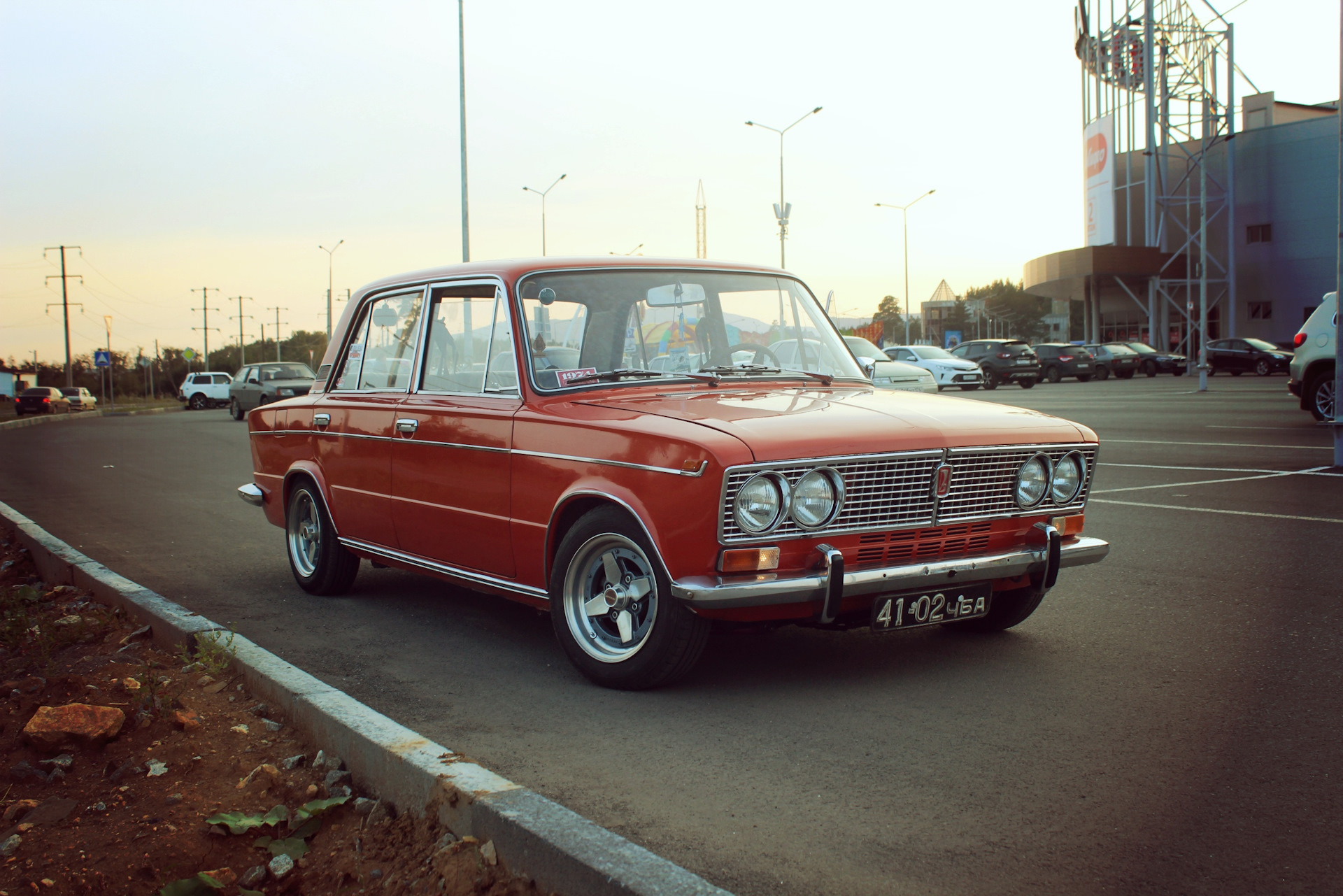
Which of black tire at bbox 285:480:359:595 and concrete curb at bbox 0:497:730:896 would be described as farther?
black tire at bbox 285:480:359:595

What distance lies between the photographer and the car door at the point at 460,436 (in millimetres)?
4758

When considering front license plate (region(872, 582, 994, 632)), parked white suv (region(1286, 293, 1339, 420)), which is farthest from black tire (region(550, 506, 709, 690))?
parked white suv (region(1286, 293, 1339, 420))

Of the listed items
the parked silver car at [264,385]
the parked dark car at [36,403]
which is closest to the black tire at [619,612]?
the parked silver car at [264,385]

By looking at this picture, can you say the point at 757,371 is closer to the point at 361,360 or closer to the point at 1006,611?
the point at 1006,611

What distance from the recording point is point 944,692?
4.22 m

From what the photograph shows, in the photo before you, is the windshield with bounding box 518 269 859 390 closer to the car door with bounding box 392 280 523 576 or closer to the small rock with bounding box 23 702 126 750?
the car door with bounding box 392 280 523 576

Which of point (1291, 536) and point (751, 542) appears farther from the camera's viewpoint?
point (1291, 536)

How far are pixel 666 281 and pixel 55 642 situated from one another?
10.2ft

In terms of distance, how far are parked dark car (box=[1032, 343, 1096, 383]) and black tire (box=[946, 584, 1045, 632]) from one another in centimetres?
3834

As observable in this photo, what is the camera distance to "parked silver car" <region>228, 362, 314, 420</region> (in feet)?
107

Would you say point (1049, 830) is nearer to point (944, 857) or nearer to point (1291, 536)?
point (944, 857)

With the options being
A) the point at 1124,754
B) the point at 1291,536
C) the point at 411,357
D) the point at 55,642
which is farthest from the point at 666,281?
the point at 1291,536

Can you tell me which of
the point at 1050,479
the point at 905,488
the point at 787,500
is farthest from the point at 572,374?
the point at 1050,479

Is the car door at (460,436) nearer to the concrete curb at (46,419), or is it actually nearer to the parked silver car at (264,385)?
the parked silver car at (264,385)
